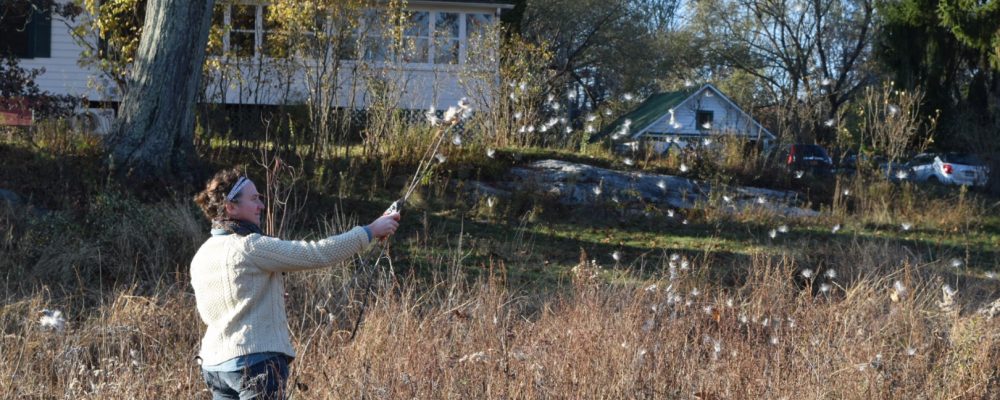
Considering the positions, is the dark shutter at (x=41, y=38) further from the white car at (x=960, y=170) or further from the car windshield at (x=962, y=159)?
the car windshield at (x=962, y=159)

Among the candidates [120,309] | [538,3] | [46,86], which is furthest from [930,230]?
[538,3]

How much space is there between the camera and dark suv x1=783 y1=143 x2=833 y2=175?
55.0 feet

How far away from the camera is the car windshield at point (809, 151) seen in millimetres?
17141

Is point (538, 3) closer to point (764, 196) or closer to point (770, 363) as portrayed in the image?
point (764, 196)

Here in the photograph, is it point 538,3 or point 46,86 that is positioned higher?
point 538,3

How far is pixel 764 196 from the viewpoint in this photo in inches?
563

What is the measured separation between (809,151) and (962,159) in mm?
6202

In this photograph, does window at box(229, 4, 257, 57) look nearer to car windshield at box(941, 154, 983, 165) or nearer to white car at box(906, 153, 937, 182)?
white car at box(906, 153, 937, 182)

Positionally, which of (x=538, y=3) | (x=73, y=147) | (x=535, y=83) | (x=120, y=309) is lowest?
(x=120, y=309)

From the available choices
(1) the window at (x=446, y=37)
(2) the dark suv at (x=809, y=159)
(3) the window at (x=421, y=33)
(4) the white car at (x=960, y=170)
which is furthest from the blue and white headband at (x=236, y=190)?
(3) the window at (x=421, y=33)

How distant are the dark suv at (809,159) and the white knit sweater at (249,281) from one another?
521 inches

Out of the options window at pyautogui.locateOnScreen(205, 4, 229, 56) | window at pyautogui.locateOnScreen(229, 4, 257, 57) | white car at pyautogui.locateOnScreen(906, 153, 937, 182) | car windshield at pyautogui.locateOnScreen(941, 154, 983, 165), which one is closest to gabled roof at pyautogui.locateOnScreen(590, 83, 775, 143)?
white car at pyautogui.locateOnScreen(906, 153, 937, 182)

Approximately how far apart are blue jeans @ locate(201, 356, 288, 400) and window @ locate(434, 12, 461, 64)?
17.6 metres

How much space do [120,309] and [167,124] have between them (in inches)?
172
